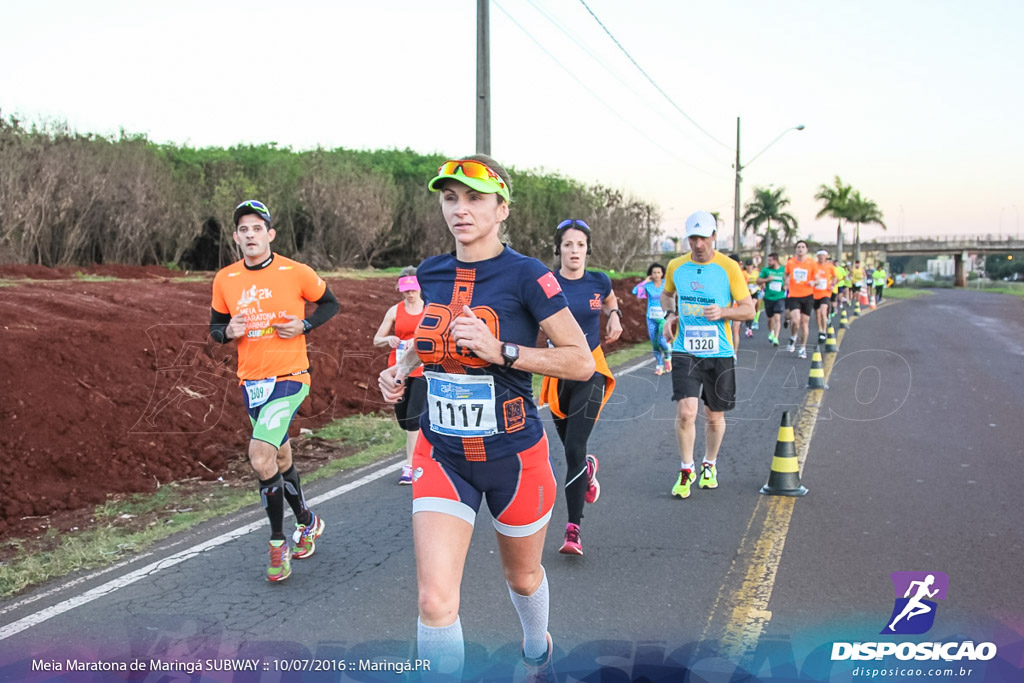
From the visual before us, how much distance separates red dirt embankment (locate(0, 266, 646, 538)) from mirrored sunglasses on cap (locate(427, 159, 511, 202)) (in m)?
5.04

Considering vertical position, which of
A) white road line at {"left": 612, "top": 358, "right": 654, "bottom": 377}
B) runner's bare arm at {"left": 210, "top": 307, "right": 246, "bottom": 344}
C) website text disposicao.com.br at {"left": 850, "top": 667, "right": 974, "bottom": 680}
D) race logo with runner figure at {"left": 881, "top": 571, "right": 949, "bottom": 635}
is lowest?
website text disposicao.com.br at {"left": 850, "top": 667, "right": 974, "bottom": 680}

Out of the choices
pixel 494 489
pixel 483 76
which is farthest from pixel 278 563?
pixel 483 76

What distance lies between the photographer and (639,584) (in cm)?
487

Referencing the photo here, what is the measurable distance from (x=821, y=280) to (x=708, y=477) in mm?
11386

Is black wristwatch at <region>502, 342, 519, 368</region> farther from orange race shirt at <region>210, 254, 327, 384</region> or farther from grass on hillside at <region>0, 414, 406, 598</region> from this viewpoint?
grass on hillside at <region>0, 414, 406, 598</region>

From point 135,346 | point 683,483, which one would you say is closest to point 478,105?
point 135,346

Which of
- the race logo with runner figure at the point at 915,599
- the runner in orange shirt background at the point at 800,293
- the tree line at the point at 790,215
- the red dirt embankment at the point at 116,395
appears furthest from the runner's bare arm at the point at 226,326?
the tree line at the point at 790,215

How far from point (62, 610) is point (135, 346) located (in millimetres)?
6460

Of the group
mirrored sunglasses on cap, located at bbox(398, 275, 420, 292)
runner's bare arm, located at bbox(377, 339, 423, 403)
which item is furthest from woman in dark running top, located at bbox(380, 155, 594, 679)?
mirrored sunglasses on cap, located at bbox(398, 275, 420, 292)

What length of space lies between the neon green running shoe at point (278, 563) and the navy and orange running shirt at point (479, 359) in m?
2.18

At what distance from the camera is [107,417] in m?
8.74

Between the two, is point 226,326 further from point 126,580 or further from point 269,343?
point 126,580

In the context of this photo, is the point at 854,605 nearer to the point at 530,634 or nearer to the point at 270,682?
the point at 530,634

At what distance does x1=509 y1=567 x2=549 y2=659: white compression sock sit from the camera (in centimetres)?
350
